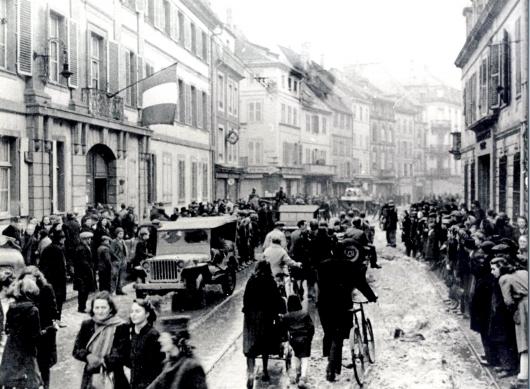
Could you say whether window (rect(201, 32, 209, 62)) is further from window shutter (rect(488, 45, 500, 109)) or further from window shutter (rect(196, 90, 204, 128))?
window shutter (rect(488, 45, 500, 109))

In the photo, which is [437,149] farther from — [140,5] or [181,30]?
[140,5]

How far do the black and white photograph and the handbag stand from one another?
2cm

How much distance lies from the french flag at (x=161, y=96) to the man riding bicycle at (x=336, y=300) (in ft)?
29.2

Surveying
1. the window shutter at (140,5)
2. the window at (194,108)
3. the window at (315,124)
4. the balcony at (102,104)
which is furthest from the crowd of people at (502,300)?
the window at (315,124)

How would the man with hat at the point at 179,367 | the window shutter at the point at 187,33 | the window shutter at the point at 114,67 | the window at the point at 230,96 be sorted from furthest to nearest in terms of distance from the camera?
the window at the point at 230,96
the window shutter at the point at 187,33
the window shutter at the point at 114,67
the man with hat at the point at 179,367

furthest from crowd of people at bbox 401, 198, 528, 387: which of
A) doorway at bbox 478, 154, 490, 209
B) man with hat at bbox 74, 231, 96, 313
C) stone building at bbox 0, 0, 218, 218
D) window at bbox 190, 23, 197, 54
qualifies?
window at bbox 190, 23, 197, 54

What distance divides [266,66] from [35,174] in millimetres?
34170

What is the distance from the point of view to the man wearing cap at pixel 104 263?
12633 millimetres

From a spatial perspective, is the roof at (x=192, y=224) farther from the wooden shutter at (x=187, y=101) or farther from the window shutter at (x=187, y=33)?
the window shutter at (x=187, y=33)

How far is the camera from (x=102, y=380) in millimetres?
5418

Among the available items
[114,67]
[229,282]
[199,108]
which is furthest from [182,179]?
[229,282]

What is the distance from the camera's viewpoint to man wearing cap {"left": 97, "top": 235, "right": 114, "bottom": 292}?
12.6 metres

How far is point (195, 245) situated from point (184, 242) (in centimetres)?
24

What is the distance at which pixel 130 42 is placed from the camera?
19.2 metres
